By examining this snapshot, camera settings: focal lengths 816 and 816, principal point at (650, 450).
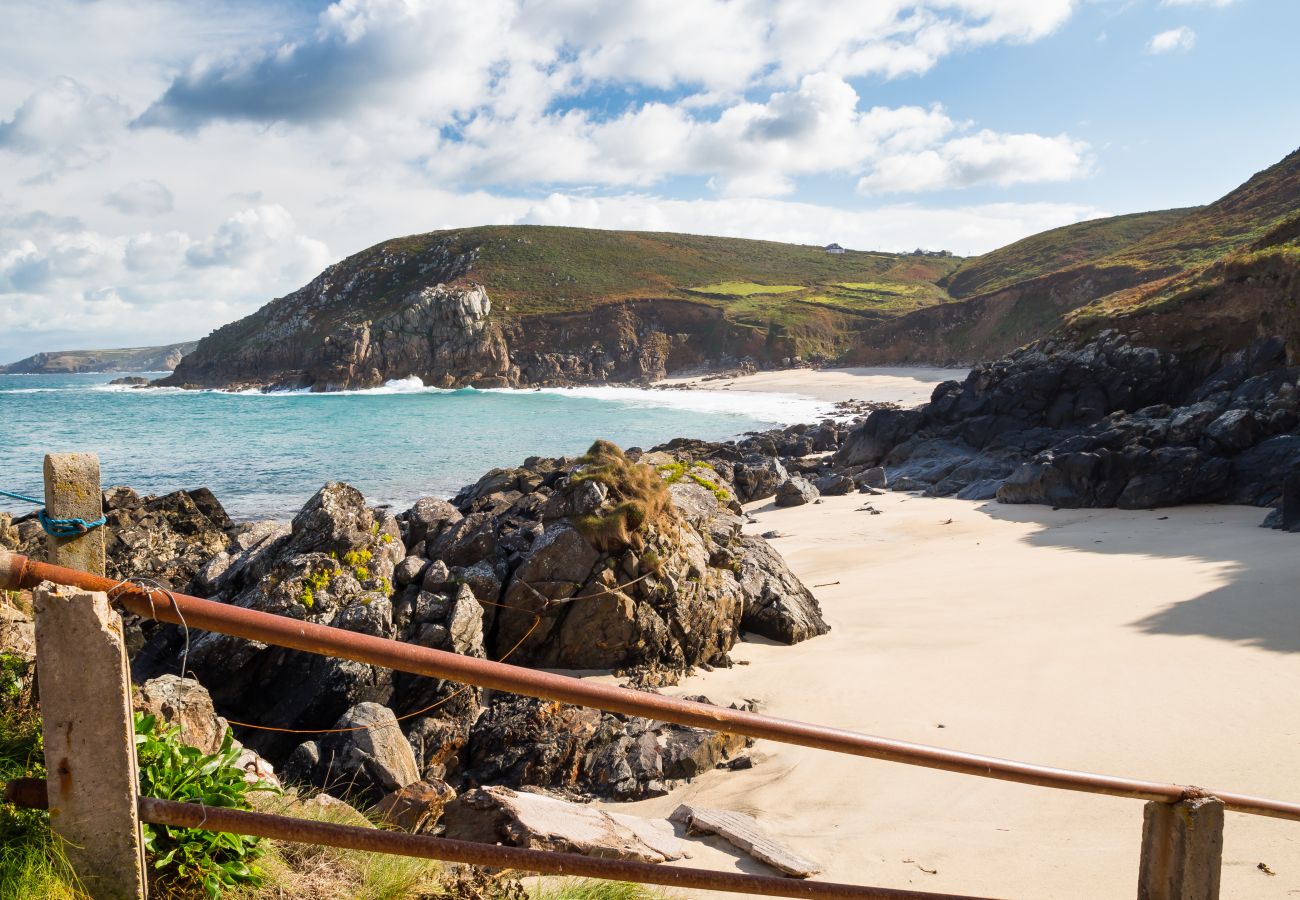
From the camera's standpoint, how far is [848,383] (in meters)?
59.8

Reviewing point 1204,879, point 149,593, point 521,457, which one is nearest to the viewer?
point 149,593

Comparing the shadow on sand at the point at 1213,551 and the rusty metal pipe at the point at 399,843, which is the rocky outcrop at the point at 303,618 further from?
the shadow on sand at the point at 1213,551

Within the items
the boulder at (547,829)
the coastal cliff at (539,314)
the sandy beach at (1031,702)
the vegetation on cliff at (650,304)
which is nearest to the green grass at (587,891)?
the boulder at (547,829)

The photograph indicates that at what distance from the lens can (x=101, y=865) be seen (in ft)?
7.46

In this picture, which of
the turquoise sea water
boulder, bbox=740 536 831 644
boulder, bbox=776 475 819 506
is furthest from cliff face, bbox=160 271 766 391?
boulder, bbox=740 536 831 644

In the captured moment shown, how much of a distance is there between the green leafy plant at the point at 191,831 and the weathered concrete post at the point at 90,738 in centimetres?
Answer: 21

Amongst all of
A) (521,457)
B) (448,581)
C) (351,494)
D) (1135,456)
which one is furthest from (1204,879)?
(521,457)

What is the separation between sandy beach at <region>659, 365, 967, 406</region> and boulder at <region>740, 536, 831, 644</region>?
118 ft

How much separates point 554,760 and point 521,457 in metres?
26.9

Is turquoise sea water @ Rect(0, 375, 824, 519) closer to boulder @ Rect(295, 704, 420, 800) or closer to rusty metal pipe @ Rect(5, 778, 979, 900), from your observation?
boulder @ Rect(295, 704, 420, 800)

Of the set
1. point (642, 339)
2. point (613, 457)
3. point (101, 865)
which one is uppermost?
point (642, 339)

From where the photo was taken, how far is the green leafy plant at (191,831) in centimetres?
267

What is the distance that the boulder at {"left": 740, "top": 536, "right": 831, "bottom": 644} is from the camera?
9797 millimetres

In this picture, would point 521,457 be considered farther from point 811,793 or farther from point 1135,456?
point 811,793
